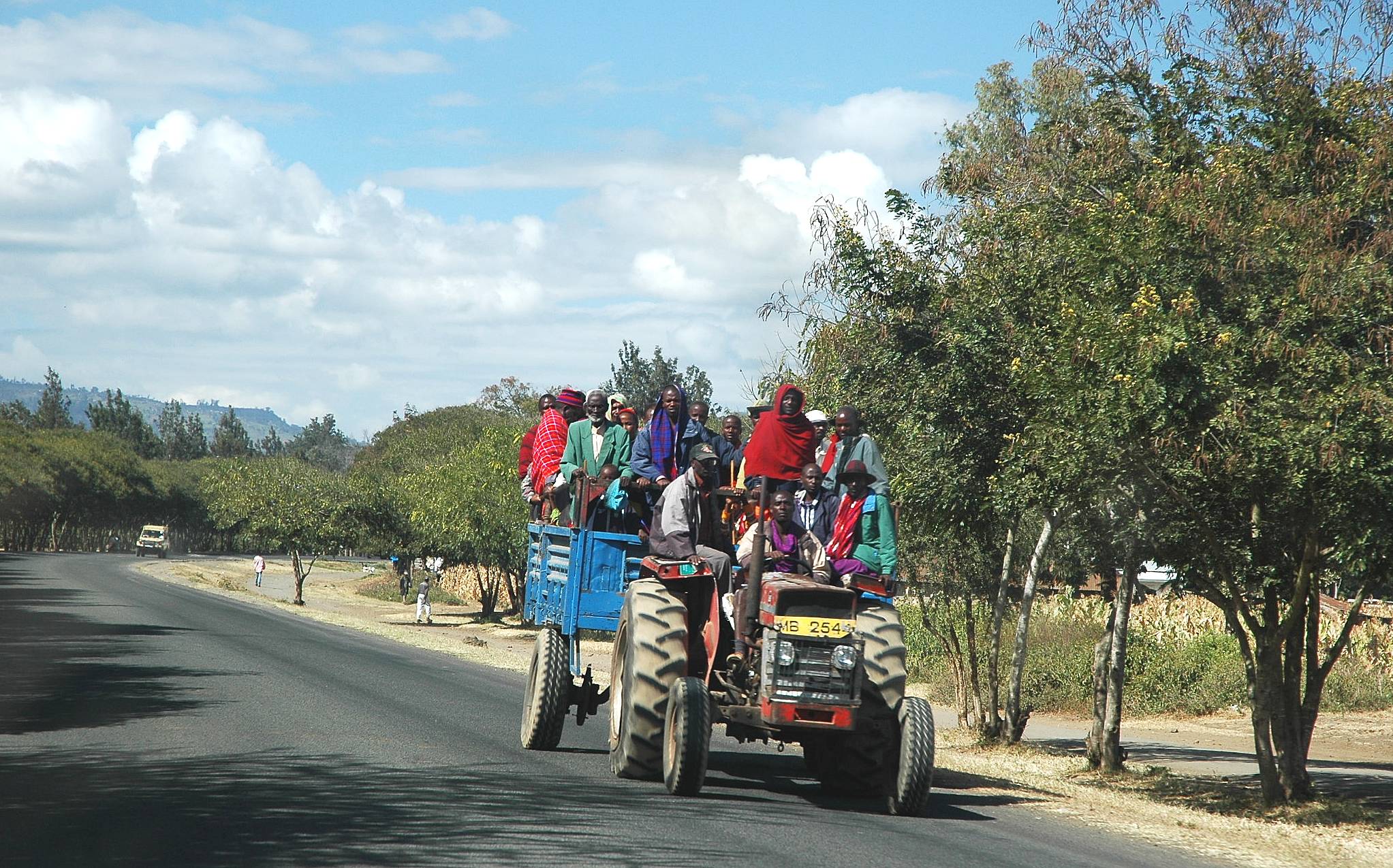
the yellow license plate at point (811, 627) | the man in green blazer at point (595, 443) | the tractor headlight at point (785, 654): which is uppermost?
the man in green blazer at point (595, 443)

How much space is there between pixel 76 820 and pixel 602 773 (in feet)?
14.0

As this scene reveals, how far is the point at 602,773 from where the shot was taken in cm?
1166

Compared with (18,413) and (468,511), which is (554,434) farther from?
(18,413)

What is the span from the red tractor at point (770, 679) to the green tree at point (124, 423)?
578 feet

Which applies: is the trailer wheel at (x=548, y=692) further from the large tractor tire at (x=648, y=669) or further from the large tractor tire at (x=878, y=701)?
the large tractor tire at (x=878, y=701)

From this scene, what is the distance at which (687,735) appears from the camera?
991 cm

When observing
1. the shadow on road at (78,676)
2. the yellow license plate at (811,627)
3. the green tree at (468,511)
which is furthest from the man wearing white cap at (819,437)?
the green tree at (468,511)

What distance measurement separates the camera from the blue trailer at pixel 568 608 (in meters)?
12.3

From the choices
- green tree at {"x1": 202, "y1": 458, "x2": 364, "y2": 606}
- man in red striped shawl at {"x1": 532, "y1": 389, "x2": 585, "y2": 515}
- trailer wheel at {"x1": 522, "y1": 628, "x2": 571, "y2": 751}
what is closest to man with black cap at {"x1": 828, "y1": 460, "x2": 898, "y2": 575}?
trailer wheel at {"x1": 522, "y1": 628, "x2": 571, "y2": 751}

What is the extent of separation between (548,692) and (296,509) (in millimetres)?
54057

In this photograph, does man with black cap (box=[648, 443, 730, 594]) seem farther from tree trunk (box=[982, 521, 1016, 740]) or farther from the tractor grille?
tree trunk (box=[982, 521, 1016, 740])

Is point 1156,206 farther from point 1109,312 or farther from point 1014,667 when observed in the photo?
point 1014,667

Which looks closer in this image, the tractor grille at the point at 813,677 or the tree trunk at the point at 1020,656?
the tractor grille at the point at 813,677

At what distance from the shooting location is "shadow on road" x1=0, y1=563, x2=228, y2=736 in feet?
49.7
